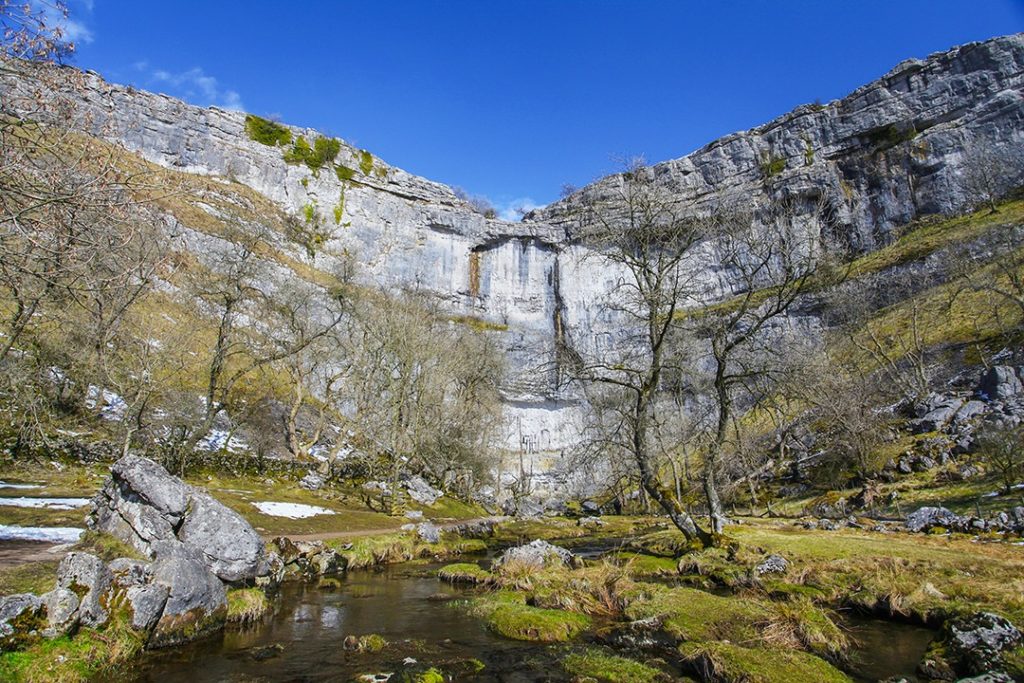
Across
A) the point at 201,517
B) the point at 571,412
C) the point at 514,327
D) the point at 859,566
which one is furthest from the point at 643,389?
the point at 514,327

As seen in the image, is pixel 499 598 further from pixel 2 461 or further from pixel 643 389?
pixel 2 461

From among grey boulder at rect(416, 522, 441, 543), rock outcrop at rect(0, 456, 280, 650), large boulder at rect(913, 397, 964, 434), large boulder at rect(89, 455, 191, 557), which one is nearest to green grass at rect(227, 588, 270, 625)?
rock outcrop at rect(0, 456, 280, 650)

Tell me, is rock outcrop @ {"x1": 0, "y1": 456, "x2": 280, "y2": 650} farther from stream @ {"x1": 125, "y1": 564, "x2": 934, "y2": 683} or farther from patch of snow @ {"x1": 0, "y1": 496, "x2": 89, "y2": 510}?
patch of snow @ {"x1": 0, "y1": 496, "x2": 89, "y2": 510}

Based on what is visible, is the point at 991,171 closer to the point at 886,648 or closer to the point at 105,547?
the point at 886,648

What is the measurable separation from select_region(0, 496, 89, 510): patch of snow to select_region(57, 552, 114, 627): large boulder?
10.2 metres

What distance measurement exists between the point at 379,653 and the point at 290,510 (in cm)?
1552

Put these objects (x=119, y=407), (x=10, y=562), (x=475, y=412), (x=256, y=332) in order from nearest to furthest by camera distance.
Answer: (x=10, y=562) < (x=119, y=407) < (x=475, y=412) < (x=256, y=332)

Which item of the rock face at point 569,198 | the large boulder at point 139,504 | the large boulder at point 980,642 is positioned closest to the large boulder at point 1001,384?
the large boulder at point 980,642

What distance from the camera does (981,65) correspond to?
64.4m

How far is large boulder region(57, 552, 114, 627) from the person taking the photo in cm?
762

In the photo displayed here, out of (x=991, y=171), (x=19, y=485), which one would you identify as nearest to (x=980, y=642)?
(x=19, y=485)

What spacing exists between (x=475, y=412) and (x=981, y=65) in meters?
75.0

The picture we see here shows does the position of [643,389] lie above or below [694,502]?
above

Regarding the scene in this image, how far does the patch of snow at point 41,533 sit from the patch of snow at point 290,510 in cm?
782
